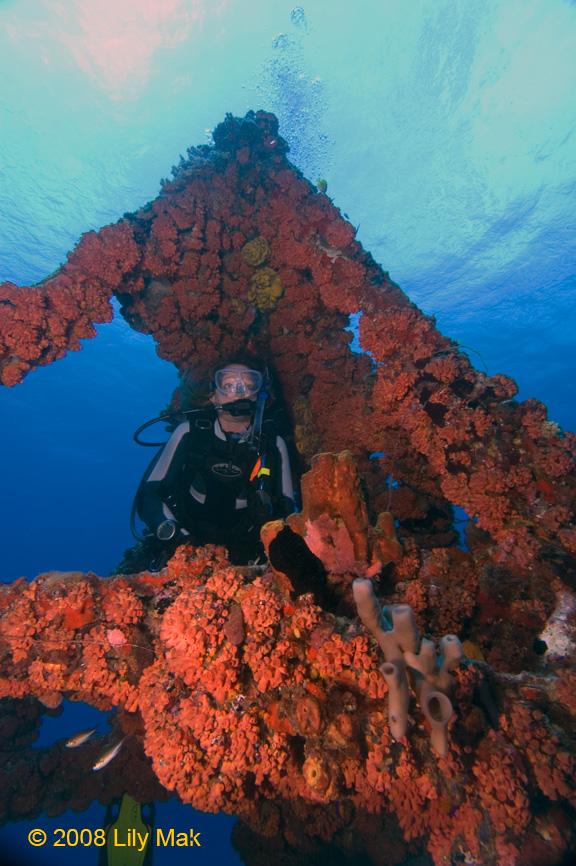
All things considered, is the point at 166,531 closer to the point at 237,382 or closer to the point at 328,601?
the point at 328,601

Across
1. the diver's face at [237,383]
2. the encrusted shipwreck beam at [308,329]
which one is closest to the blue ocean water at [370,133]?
the encrusted shipwreck beam at [308,329]

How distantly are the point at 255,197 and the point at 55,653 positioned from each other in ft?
25.2

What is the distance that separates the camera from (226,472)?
22.0ft

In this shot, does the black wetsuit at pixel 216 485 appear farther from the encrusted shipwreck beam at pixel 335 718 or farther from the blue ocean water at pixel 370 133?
the blue ocean water at pixel 370 133

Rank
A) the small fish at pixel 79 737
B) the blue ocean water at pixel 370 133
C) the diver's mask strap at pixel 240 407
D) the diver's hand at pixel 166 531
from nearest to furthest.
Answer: the diver's hand at pixel 166 531, the small fish at pixel 79 737, the diver's mask strap at pixel 240 407, the blue ocean water at pixel 370 133

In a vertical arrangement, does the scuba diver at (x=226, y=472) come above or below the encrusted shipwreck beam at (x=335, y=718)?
above

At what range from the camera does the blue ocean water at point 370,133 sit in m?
12.5

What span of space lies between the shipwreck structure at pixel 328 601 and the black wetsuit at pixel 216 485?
104 cm

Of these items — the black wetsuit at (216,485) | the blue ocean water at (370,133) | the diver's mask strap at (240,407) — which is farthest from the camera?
the blue ocean water at (370,133)

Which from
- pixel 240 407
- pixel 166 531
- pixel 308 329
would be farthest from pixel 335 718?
pixel 308 329

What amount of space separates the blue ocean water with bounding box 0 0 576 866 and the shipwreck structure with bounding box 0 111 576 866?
30.6 feet

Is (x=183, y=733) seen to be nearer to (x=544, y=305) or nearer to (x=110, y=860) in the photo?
(x=110, y=860)

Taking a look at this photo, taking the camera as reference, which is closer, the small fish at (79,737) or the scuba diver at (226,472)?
the small fish at (79,737)

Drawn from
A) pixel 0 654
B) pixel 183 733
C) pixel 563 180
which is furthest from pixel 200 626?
pixel 563 180
